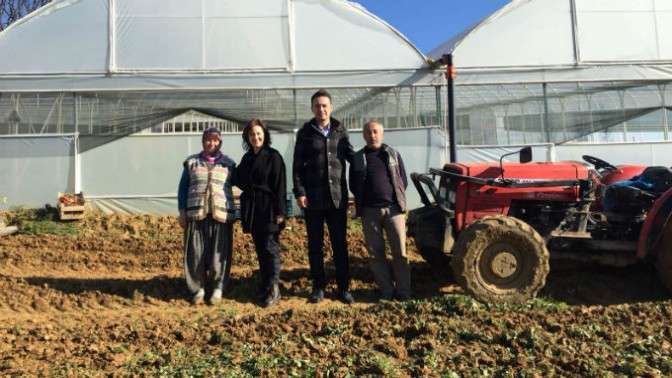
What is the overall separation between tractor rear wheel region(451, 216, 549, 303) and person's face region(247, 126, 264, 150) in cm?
201

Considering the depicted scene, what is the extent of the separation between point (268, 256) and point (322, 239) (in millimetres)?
531

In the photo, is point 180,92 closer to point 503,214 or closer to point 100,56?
point 100,56

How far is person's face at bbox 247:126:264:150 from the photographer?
5.19m

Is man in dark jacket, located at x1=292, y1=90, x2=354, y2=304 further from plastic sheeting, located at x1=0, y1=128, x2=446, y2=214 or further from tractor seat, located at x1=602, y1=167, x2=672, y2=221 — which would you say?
plastic sheeting, located at x1=0, y1=128, x2=446, y2=214

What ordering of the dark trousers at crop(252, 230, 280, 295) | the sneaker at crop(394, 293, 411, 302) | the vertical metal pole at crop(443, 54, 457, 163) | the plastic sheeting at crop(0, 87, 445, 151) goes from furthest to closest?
1. the plastic sheeting at crop(0, 87, 445, 151)
2. the vertical metal pole at crop(443, 54, 457, 163)
3. the dark trousers at crop(252, 230, 280, 295)
4. the sneaker at crop(394, 293, 411, 302)

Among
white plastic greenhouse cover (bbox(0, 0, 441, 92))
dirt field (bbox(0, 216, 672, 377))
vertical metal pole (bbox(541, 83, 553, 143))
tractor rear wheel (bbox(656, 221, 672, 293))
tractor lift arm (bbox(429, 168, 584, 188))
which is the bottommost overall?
dirt field (bbox(0, 216, 672, 377))

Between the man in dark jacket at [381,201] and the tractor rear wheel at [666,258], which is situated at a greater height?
the man in dark jacket at [381,201]

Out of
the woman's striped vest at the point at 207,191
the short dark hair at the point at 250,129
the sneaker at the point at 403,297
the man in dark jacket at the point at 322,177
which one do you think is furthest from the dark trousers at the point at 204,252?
the sneaker at the point at 403,297

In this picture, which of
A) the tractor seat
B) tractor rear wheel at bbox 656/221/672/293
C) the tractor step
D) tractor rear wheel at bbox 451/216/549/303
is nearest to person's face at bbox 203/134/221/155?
tractor rear wheel at bbox 451/216/549/303

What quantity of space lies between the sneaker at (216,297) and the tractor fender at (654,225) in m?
3.81

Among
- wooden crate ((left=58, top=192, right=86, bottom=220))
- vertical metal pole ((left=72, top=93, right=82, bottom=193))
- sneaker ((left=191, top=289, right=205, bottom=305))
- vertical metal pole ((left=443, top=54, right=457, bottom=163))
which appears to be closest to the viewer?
sneaker ((left=191, top=289, right=205, bottom=305))

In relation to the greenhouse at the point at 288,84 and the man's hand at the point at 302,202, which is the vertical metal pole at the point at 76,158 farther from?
the man's hand at the point at 302,202

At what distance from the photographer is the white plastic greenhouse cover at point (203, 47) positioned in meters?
10.3

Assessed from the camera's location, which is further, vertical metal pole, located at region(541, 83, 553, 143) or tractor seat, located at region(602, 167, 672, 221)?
vertical metal pole, located at region(541, 83, 553, 143)
